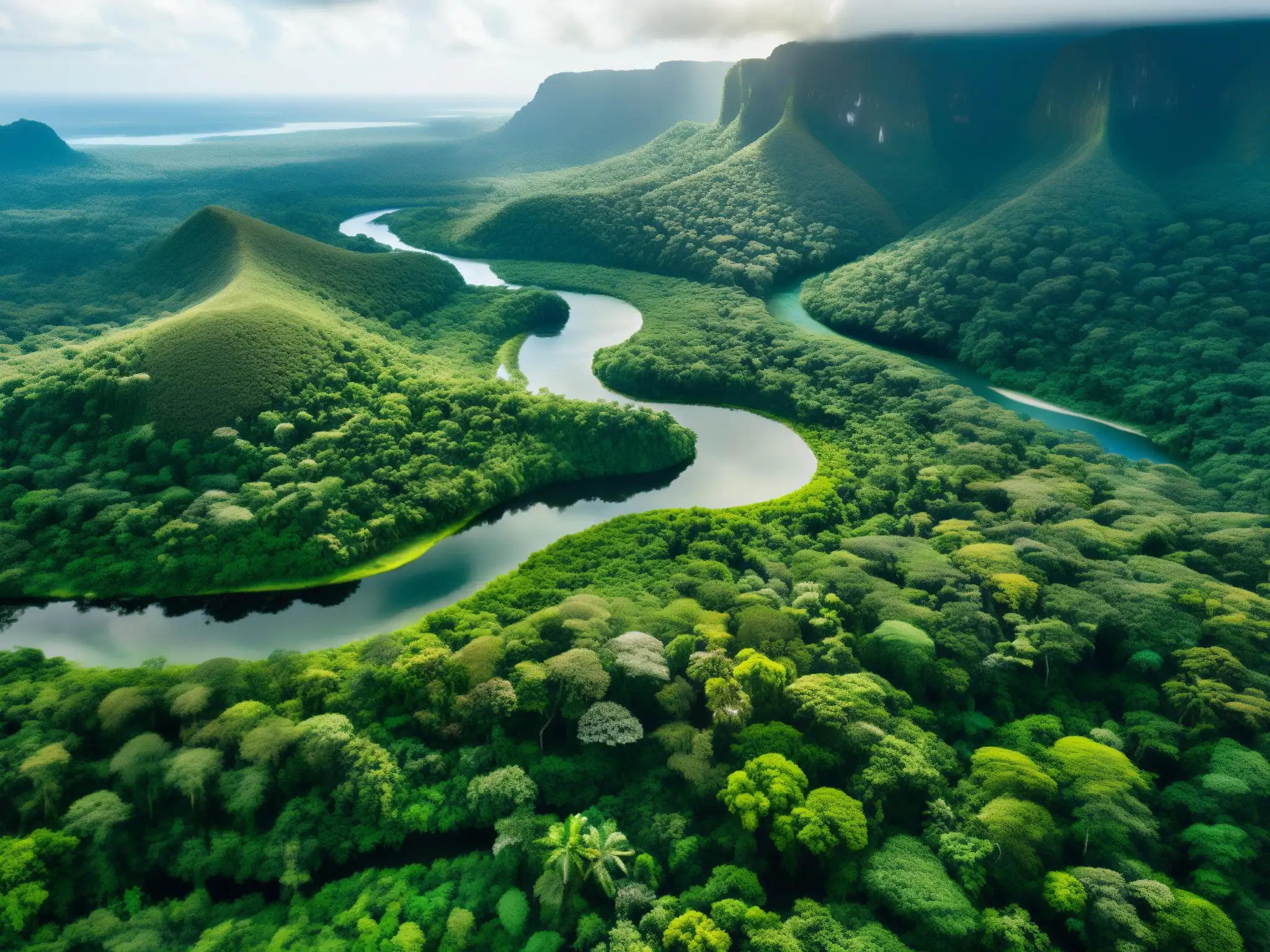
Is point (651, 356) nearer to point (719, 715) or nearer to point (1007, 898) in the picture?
point (719, 715)

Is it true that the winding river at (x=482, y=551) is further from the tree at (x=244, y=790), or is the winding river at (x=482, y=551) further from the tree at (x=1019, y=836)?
the tree at (x=1019, y=836)

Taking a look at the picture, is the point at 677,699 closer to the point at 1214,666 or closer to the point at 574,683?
the point at 574,683

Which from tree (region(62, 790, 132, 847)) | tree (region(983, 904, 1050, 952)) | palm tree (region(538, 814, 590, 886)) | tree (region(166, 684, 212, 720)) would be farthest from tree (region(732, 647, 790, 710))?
tree (region(62, 790, 132, 847))

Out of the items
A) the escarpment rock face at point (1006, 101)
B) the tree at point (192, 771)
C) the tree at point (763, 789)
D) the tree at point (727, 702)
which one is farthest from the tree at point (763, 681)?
the escarpment rock face at point (1006, 101)

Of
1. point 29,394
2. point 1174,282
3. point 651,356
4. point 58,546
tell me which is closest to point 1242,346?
point 1174,282

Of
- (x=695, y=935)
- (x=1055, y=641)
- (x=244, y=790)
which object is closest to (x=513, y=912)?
(x=695, y=935)
